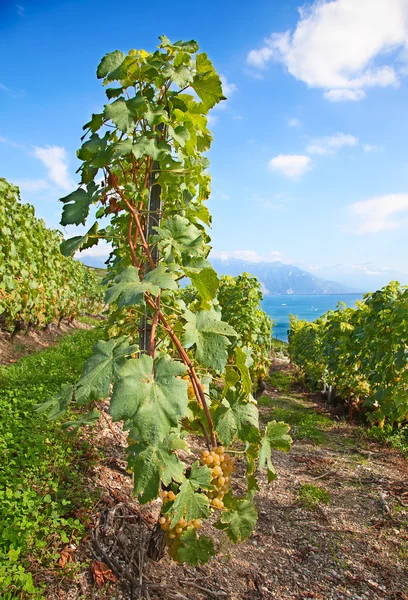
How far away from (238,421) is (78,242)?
1.12m

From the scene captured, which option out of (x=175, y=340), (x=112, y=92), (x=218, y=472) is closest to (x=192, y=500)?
(x=218, y=472)

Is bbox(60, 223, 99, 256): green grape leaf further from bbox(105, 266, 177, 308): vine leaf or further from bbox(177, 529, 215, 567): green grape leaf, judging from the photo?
bbox(177, 529, 215, 567): green grape leaf

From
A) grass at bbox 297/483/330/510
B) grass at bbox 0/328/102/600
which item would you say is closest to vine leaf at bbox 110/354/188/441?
grass at bbox 0/328/102/600

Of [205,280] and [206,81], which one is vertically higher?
[206,81]

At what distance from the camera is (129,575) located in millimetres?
2080

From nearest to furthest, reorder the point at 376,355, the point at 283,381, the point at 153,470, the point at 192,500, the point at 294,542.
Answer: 1. the point at 153,470
2. the point at 192,500
3. the point at 294,542
4. the point at 376,355
5. the point at 283,381

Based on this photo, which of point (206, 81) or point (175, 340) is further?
point (206, 81)

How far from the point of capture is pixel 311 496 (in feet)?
11.8

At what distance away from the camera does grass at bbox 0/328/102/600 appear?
6.38 ft

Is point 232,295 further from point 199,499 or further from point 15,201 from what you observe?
point 199,499

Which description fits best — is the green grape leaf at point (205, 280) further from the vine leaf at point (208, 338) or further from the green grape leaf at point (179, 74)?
the green grape leaf at point (179, 74)

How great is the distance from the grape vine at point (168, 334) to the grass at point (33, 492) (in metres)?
0.78

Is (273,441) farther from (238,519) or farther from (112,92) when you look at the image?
(112,92)

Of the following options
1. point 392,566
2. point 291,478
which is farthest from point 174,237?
point 291,478
